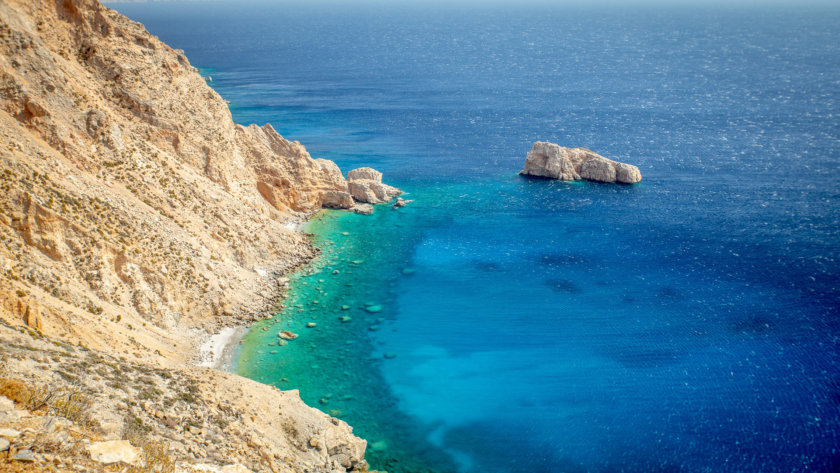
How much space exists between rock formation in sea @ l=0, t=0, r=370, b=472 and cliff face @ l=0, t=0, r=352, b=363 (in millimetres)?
115

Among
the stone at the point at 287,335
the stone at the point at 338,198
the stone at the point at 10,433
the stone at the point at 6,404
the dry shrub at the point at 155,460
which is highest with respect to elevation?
the stone at the point at 10,433

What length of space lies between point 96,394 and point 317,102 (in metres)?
124

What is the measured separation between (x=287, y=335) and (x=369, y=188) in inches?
1301

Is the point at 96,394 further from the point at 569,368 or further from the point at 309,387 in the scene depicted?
the point at 569,368

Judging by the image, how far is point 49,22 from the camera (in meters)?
54.8

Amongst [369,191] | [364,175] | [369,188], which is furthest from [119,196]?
[364,175]

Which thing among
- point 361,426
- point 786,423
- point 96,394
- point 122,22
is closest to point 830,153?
point 786,423

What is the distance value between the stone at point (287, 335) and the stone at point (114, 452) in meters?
26.3

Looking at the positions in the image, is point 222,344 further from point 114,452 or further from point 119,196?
point 114,452

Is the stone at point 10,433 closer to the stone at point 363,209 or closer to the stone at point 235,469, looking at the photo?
the stone at point 235,469

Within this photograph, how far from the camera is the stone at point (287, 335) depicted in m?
48.9

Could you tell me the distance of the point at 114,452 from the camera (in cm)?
2155

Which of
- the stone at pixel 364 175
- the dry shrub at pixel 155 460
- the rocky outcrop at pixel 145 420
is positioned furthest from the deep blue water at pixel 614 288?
the dry shrub at pixel 155 460

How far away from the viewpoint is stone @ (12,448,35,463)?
18562mm
